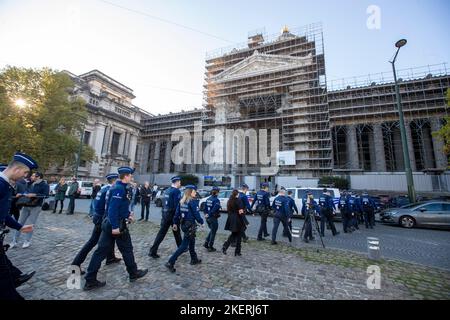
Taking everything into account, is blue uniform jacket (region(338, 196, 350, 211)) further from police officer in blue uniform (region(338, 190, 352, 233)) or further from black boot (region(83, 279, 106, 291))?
black boot (region(83, 279, 106, 291))

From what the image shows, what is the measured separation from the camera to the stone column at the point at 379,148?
29.5 meters

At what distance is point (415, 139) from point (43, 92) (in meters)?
47.6

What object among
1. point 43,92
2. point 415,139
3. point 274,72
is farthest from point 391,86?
point 43,92

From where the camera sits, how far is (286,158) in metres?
29.6

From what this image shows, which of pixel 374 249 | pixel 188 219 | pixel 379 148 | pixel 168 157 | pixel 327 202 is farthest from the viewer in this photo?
pixel 168 157

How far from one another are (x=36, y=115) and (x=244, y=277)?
77.4ft

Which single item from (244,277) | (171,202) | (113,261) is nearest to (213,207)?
(171,202)

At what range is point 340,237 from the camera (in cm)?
838

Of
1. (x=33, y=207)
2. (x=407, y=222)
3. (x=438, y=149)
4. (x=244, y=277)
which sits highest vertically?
(x=438, y=149)

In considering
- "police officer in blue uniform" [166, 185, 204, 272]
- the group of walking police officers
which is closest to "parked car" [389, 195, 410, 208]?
the group of walking police officers

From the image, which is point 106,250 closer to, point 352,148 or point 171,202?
point 171,202

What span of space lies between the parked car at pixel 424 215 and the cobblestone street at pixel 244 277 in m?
7.91
